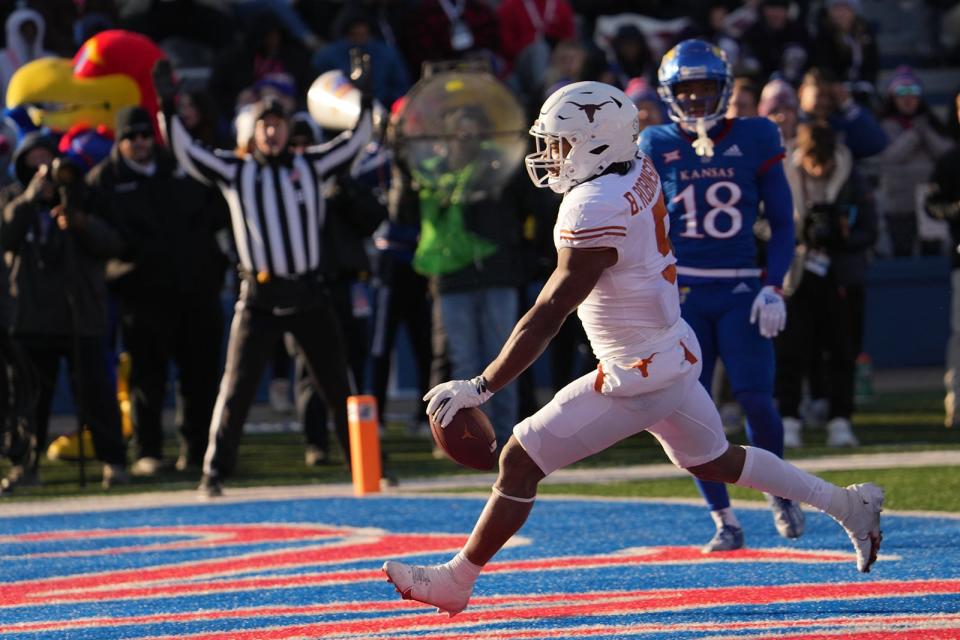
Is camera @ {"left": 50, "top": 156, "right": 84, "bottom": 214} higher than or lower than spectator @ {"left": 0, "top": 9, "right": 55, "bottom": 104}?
lower

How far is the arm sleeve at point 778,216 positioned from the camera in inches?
291

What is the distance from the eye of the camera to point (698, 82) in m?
7.36

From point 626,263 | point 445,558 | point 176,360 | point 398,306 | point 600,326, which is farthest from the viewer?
point 398,306

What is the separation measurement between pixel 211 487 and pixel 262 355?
2.32 feet

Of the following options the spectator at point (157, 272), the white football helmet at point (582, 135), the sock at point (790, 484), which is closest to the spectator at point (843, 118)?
the spectator at point (157, 272)

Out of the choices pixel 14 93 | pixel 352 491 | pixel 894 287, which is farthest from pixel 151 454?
pixel 894 287

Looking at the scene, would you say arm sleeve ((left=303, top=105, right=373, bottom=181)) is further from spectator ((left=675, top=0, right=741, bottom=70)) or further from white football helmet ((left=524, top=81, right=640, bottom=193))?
spectator ((left=675, top=0, right=741, bottom=70))

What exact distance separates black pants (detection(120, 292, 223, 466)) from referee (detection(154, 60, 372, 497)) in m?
1.10

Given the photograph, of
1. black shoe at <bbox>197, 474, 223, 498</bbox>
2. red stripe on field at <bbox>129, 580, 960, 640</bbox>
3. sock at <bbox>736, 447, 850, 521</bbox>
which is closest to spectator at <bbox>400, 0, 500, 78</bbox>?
black shoe at <bbox>197, 474, 223, 498</bbox>

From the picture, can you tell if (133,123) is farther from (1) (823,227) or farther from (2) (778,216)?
(2) (778,216)

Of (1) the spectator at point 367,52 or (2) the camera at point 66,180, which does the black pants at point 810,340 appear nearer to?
(2) the camera at point 66,180

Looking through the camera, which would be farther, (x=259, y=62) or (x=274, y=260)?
(x=259, y=62)

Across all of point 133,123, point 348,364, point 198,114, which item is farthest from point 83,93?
point 348,364

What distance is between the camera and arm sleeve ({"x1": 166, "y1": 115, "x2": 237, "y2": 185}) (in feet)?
31.9
